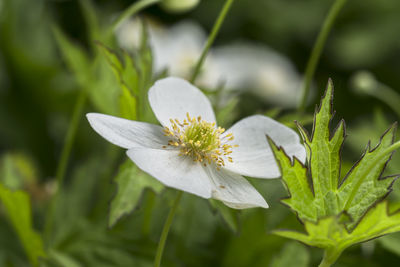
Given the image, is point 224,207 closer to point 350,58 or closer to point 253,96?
point 253,96

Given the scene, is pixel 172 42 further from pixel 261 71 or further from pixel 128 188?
pixel 128 188

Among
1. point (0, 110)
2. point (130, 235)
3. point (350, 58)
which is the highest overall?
point (350, 58)

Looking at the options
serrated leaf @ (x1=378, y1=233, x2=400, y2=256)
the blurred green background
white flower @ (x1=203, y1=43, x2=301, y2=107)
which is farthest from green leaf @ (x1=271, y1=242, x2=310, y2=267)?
white flower @ (x1=203, y1=43, x2=301, y2=107)

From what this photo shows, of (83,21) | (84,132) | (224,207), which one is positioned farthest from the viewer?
(83,21)

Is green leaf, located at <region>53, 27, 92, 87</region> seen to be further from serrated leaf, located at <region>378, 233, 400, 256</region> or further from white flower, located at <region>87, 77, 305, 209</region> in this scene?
serrated leaf, located at <region>378, 233, 400, 256</region>

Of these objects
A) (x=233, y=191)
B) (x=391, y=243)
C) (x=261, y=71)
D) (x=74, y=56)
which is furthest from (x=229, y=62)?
(x=233, y=191)

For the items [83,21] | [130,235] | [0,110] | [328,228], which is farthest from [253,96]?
[328,228]
